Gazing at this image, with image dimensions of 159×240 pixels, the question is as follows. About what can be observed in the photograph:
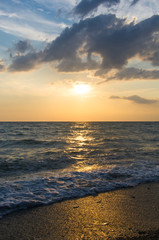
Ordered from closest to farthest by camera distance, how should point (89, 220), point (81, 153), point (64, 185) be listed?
point (89, 220) < point (64, 185) < point (81, 153)

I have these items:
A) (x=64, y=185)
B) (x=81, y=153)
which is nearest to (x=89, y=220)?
(x=64, y=185)

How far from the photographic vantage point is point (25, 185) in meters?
6.80

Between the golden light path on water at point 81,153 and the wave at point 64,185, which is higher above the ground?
the wave at point 64,185

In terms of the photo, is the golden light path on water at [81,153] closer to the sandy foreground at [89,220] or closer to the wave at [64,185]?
the wave at [64,185]

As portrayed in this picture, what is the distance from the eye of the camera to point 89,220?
4176 millimetres

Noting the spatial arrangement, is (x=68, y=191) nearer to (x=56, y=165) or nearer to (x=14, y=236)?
(x=14, y=236)

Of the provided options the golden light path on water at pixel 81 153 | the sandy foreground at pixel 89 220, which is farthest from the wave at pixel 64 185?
the golden light path on water at pixel 81 153

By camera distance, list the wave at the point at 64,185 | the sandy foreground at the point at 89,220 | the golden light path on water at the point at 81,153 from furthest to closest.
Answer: the golden light path on water at the point at 81,153, the wave at the point at 64,185, the sandy foreground at the point at 89,220

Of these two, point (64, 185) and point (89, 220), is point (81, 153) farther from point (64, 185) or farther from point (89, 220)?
point (89, 220)

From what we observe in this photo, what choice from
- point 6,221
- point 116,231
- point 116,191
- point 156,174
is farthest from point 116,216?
point 156,174

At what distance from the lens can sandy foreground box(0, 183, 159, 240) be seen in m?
3.61

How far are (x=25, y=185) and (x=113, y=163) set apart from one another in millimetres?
6208

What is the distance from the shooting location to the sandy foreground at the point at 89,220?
11.8 feet

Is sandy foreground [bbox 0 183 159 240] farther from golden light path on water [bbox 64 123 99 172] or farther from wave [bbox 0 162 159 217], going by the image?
golden light path on water [bbox 64 123 99 172]
